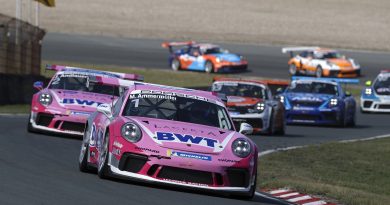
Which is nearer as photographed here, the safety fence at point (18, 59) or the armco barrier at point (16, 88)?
the armco barrier at point (16, 88)

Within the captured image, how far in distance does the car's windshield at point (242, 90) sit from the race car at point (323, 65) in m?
21.9

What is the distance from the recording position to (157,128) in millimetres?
11750

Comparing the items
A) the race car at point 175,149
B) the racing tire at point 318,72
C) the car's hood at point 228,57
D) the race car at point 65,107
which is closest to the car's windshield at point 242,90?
the race car at point 65,107

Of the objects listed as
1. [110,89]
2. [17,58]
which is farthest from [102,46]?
[110,89]

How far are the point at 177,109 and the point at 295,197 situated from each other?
66.3 inches

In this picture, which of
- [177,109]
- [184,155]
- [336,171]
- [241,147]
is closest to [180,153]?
[184,155]

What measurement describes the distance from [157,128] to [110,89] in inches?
283

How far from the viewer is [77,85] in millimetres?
18766

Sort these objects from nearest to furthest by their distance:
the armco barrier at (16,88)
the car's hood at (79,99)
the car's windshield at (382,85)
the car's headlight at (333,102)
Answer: the car's hood at (79,99) < the armco barrier at (16,88) < the car's headlight at (333,102) < the car's windshield at (382,85)

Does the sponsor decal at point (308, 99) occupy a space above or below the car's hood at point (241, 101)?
below

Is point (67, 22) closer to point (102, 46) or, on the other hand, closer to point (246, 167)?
point (102, 46)

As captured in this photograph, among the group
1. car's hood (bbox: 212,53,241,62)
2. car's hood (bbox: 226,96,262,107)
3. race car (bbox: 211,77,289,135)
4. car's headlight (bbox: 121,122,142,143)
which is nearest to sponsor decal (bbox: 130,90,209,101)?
car's headlight (bbox: 121,122,142,143)

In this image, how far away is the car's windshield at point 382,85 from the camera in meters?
33.9

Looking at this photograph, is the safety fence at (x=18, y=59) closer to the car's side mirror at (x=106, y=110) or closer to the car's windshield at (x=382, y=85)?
the car's windshield at (x=382, y=85)
